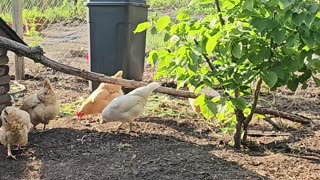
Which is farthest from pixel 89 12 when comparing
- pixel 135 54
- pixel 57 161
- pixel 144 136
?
pixel 57 161

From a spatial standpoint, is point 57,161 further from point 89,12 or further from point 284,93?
point 284,93

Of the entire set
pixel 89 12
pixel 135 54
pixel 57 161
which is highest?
pixel 89 12

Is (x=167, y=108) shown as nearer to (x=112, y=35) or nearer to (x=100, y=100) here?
(x=100, y=100)

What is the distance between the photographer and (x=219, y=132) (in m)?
3.84

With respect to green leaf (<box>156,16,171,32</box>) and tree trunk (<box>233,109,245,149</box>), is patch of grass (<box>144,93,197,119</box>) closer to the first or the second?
tree trunk (<box>233,109,245,149</box>)

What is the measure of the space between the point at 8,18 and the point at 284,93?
17.3ft

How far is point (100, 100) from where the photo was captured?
4.22 meters

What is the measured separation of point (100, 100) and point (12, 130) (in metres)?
1.11

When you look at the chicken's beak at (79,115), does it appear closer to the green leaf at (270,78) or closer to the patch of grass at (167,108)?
the patch of grass at (167,108)

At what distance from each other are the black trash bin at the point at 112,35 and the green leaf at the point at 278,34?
10.8 ft

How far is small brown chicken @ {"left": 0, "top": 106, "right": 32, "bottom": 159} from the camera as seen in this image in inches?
127

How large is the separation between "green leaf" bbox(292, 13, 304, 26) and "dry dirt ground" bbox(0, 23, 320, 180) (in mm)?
980

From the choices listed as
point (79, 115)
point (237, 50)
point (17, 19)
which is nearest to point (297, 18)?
point (237, 50)

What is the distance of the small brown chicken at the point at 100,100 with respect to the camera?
13.7 feet
